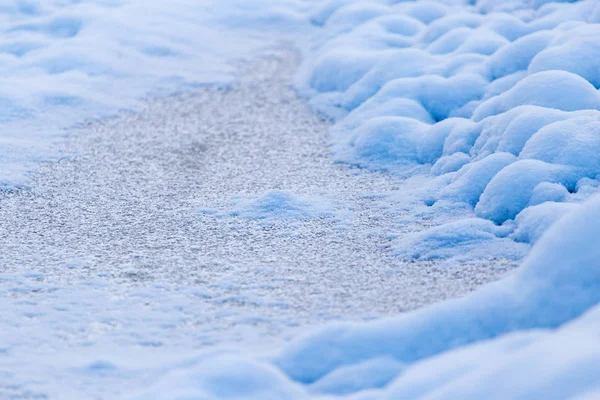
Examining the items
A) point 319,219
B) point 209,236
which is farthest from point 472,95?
point 209,236

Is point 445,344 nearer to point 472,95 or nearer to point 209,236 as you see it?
point 209,236

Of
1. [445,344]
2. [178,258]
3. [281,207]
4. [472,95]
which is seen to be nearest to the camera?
[445,344]

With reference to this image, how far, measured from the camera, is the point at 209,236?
2.52m

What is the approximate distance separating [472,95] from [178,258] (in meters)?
1.95

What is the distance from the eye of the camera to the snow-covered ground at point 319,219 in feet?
5.37

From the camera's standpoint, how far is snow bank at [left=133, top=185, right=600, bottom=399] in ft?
4.76

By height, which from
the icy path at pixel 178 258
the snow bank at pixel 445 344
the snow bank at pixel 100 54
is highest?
the snow bank at pixel 100 54

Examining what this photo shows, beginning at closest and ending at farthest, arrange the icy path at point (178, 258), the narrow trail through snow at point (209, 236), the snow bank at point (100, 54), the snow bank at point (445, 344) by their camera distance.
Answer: the snow bank at point (445, 344) < the icy path at point (178, 258) < the narrow trail through snow at point (209, 236) < the snow bank at point (100, 54)

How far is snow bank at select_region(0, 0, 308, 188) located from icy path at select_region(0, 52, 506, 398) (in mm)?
340

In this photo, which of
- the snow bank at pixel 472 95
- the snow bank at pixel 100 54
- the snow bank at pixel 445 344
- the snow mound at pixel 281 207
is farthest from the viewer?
the snow bank at pixel 100 54

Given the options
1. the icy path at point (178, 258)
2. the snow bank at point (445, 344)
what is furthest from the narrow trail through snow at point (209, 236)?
the snow bank at point (445, 344)

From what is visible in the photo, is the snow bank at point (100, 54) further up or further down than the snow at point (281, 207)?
further up

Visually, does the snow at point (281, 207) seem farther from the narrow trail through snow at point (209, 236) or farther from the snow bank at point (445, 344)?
the snow bank at point (445, 344)

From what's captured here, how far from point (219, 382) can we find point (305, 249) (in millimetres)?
898
